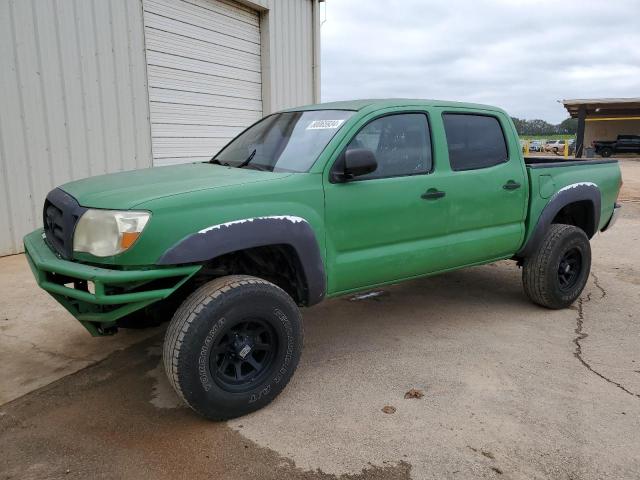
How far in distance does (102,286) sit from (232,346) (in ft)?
2.47

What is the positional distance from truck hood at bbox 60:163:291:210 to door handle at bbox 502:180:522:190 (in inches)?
76.8

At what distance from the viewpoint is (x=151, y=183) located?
3092mm

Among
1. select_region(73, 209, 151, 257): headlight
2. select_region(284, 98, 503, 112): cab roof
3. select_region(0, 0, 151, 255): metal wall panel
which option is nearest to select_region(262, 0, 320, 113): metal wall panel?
select_region(0, 0, 151, 255): metal wall panel

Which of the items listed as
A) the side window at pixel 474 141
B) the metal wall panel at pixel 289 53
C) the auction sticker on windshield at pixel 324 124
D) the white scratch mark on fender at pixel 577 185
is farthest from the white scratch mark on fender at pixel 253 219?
the metal wall panel at pixel 289 53

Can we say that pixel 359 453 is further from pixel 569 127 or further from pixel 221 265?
pixel 569 127

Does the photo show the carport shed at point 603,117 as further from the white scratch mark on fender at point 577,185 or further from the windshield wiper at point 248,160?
the windshield wiper at point 248,160

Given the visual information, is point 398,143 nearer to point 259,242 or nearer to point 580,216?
point 259,242

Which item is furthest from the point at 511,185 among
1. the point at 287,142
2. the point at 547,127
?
the point at 547,127

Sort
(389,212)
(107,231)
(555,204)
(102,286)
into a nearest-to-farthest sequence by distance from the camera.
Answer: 1. (102,286)
2. (107,231)
3. (389,212)
4. (555,204)

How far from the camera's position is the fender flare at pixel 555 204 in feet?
14.7

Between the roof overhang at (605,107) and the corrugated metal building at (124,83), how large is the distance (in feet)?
89.6

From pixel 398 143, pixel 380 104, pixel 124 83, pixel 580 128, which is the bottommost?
pixel 398 143

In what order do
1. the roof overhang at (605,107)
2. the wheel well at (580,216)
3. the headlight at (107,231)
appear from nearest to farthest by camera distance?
the headlight at (107,231), the wheel well at (580,216), the roof overhang at (605,107)

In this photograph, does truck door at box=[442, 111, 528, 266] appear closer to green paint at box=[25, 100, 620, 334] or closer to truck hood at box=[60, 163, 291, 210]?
green paint at box=[25, 100, 620, 334]
